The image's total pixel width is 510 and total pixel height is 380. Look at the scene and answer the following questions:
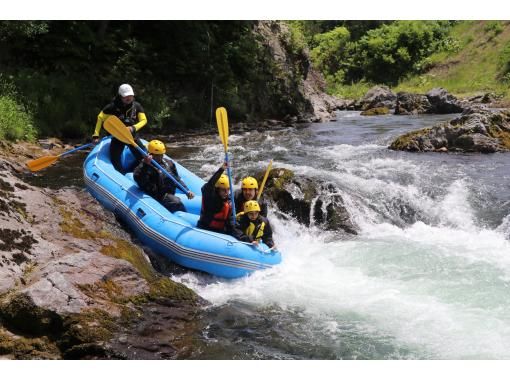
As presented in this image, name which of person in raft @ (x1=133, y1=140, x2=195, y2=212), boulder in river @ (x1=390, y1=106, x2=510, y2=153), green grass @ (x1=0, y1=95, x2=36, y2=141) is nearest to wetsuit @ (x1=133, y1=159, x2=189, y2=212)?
person in raft @ (x1=133, y1=140, x2=195, y2=212)

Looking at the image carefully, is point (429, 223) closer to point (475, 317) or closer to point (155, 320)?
point (475, 317)

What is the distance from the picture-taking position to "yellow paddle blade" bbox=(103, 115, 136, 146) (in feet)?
21.8

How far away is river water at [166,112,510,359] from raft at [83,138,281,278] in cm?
16

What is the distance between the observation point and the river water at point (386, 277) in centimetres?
428

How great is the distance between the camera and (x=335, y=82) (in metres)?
36.5

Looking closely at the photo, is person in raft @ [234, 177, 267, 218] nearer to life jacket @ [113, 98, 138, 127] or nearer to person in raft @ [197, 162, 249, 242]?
person in raft @ [197, 162, 249, 242]

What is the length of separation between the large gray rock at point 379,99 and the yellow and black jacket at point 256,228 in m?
19.2

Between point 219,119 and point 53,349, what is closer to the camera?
point 53,349

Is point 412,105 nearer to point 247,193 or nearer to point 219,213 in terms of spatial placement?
point 247,193

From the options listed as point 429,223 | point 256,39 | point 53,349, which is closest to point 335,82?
point 256,39

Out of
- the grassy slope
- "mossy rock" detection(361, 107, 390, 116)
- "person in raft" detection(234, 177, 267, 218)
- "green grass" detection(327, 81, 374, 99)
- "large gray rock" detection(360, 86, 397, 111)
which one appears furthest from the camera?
"green grass" detection(327, 81, 374, 99)

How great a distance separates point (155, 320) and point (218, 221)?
6.45 ft

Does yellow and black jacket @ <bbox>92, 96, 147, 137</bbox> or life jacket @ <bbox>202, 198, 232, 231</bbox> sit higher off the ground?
yellow and black jacket @ <bbox>92, 96, 147, 137</bbox>

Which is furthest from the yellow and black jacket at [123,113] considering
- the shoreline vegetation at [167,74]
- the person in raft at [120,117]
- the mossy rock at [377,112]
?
the mossy rock at [377,112]
